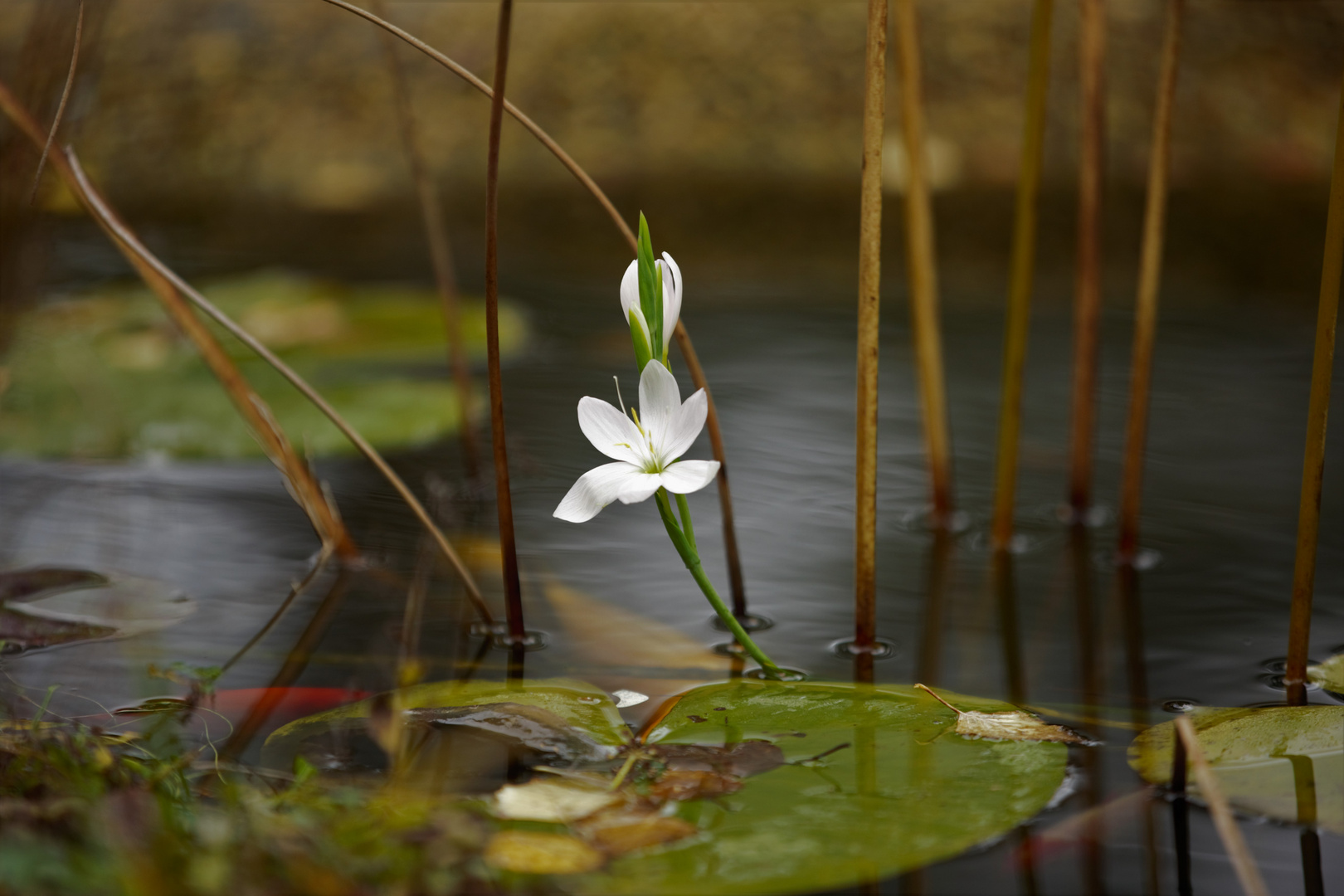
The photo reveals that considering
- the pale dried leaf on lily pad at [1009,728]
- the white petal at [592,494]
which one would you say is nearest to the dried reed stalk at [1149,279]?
the pale dried leaf on lily pad at [1009,728]

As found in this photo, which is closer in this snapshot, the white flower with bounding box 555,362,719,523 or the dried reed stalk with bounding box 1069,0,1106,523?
the white flower with bounding box 555,362,719,523

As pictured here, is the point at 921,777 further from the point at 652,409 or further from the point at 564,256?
the point at 564,256

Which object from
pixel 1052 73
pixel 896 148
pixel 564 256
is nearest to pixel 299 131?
pixel 564 256

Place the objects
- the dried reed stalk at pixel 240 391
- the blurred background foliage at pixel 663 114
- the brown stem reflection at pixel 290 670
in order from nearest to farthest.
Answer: the brown stem reflection at pixel 290 670, the dried reed stalk at pixel 240 391, the blurred background foliage at pixel 663 114

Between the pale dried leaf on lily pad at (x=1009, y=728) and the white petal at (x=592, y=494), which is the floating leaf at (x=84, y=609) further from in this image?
the pale dried leaf on lily pad at (x=1009, y=728)

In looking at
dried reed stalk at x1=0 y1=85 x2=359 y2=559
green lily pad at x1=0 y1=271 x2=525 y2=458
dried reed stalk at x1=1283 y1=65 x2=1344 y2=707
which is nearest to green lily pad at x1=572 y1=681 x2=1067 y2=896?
dried reed stalk at x1=1283 y1=65 x2=1344 y2=707

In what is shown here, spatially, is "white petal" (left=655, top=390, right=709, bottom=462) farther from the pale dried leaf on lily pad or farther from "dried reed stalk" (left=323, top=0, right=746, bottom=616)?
the pale dried leaf on lily pad
